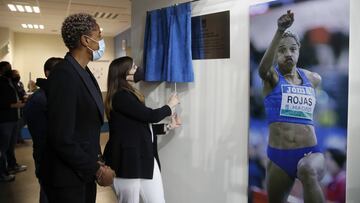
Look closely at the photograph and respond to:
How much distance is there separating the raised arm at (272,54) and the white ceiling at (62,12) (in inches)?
131

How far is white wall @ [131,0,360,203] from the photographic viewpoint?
203cm

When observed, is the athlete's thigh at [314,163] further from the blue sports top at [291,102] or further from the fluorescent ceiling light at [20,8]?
the fluorescent ceiling light at [20,8]

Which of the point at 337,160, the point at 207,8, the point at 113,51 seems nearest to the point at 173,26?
the point at 207,8

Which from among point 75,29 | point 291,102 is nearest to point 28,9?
point 75,29

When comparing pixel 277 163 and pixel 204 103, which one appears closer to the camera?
pixel 277 163

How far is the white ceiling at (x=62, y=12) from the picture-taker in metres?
4.80

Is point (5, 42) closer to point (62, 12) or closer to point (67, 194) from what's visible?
point (62, 12)

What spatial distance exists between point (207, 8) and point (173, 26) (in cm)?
28

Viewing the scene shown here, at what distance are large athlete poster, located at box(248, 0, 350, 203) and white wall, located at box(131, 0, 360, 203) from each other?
0.11 meters

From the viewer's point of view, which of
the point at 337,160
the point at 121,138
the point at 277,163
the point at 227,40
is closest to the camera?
the point at 337,160

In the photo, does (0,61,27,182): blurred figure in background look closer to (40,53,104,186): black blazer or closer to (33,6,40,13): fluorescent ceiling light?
(33,6,40,13): fluorescent ceiling light

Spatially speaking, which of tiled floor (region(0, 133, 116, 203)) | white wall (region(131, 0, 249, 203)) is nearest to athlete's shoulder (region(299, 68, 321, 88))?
white wall (region(131, 0, 249, 203))

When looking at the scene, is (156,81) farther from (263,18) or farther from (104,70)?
(104,70)

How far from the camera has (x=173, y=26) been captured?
2350mm
